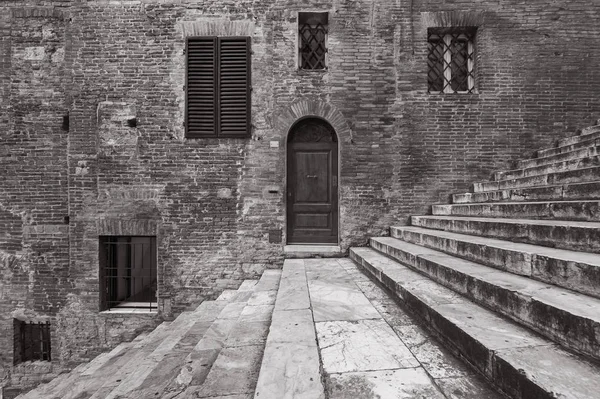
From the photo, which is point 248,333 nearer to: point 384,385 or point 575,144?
point 384,385

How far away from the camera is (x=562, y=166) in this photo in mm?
3838

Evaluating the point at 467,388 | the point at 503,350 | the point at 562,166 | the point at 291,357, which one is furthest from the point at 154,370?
the point at 562,166

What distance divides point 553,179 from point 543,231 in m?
1.72

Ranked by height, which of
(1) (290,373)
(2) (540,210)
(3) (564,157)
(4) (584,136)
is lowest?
(1) (290,373)

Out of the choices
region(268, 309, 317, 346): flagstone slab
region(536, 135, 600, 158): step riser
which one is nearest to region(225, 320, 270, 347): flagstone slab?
region(268, 309, 317, 346): flagstone slab

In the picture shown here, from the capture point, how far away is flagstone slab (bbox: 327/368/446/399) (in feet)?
4.91

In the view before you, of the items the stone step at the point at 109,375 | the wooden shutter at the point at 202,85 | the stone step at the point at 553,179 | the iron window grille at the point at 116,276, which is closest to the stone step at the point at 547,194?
the stone step at the point at 553,179

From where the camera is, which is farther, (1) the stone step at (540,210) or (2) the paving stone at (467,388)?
(1) the stone step at (540,210)

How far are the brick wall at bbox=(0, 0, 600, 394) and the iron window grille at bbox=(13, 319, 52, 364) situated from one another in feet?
1.34

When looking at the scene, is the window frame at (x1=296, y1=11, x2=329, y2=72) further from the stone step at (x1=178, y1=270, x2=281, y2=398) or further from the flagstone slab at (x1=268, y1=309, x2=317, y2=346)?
the flagstone slab at (x1=268, y1=309, x2=317, y2=346)

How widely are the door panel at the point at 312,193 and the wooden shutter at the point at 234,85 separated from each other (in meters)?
1.14

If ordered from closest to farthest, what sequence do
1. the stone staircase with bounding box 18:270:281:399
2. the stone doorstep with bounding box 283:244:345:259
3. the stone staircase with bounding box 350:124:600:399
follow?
the stone staircase with bounding box 350:124:600:399, the stone staircase with bounding box 18:270:281:399, the stone doorstep with bounding box 283:244:345:259

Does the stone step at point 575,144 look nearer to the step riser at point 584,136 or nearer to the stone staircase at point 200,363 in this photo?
the step riser at point 584,136

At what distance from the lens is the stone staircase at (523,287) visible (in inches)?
53.5
